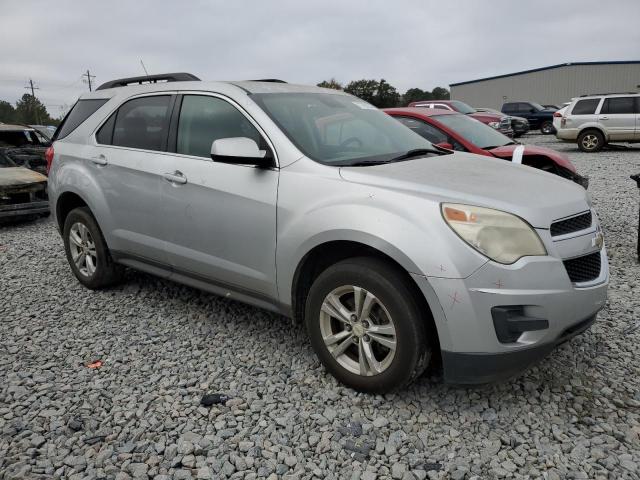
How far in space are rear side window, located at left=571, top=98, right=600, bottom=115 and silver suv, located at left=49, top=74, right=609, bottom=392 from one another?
14.7 meters

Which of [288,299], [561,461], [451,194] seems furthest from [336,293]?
[561,461]

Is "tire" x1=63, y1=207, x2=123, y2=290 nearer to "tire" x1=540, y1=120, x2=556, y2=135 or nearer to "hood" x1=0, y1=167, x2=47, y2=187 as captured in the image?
"hood" x1=0, y1=167, x2=47, y2=187

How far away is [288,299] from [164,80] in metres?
2.48

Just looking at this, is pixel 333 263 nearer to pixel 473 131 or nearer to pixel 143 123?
pixel 143 123

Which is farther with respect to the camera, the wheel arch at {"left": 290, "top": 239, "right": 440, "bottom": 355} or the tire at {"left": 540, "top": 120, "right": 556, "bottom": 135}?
the tire at {"left": 540, "top": 120, "right": 556, "bottom": 135}

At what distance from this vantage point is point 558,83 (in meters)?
45.4

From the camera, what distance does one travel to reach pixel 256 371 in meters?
3.40

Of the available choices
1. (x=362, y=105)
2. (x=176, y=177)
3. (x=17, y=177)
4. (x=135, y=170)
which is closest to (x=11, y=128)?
(x=17, y=177)

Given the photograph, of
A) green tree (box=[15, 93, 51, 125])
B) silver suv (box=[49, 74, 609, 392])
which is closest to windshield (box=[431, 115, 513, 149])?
silver suv (box=[49, 74, 609, 392])

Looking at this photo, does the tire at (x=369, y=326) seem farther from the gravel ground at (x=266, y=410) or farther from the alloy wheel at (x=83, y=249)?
the alloy wheel at (x=83, y=249)

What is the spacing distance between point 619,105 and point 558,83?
107ft

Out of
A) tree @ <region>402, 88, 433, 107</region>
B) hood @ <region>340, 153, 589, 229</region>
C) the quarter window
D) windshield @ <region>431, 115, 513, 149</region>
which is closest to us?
hood @ <region>340, 153, 589, 229</region>

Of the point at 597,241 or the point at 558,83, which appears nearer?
the point at 597,241

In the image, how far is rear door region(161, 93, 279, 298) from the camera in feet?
10.7
